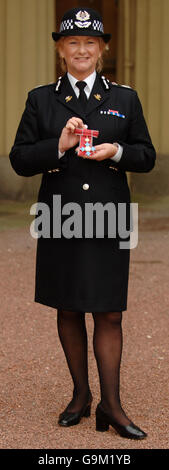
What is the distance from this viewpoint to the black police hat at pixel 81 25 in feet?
12.2

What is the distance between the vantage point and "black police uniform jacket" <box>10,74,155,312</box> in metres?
3.80

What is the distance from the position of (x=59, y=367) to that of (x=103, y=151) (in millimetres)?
1639

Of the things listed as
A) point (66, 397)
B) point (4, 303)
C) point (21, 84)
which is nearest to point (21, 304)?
point (4, 303)

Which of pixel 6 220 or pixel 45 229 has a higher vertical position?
pixel 45 229

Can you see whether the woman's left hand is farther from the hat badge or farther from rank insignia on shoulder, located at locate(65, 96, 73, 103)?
the hat badge

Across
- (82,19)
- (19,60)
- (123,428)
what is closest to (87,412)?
(123,428)

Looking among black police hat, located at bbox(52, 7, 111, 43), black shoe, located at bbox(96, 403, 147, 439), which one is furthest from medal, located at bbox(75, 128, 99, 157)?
black shoe, located at bbox(96, 403, 147, 439)

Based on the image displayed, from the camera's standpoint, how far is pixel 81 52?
3.71 metres

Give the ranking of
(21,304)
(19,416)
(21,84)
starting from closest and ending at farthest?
(19,416) < (21,304) < (21,84)

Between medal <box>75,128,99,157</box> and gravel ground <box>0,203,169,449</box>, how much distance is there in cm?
115

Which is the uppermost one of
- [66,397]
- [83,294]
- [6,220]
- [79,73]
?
[79,73]

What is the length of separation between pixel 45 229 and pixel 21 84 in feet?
23.3

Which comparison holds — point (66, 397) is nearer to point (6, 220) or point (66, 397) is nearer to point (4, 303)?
point (4, 303)

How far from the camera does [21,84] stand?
10797 mm
